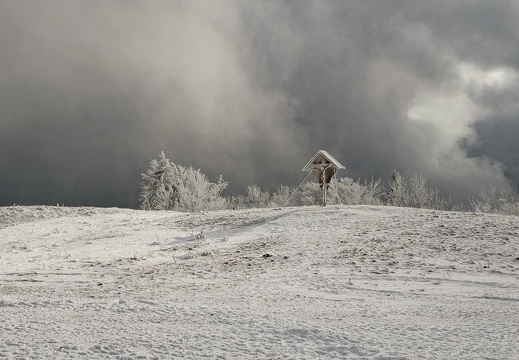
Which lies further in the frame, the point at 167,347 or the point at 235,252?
the point at 235,252

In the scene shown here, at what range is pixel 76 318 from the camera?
719 cm

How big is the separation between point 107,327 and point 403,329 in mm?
4352

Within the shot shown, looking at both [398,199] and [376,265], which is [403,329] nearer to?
[376,265]

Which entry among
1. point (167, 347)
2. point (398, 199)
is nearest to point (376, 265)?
point (167, 347)

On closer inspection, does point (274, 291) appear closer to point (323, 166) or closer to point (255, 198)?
point (323, 166)

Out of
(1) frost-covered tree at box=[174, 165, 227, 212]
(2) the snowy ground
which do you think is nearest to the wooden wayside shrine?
(2) the snowy ground

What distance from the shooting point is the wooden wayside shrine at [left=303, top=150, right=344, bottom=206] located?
2394 cm

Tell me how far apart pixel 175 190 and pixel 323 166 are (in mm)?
32541

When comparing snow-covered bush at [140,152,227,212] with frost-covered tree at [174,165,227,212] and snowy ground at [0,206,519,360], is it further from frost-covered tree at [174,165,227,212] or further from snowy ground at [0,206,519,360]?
snowy ground at [0,206,519,360]

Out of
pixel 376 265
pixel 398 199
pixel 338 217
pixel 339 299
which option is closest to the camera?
pixel 339 299

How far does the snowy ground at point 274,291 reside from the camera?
19.0 ft

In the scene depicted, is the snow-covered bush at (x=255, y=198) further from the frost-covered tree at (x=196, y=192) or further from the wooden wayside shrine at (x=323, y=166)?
the wooden wayside shrine at (x=323, y=166)

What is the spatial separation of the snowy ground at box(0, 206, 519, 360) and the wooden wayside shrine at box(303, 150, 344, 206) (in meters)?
4.61

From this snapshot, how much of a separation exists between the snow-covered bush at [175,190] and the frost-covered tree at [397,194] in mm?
21135
